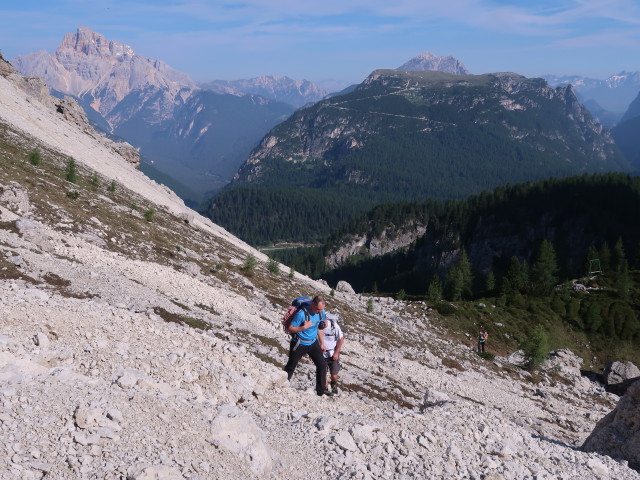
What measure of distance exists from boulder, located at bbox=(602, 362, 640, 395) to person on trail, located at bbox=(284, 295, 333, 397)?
1634 inches

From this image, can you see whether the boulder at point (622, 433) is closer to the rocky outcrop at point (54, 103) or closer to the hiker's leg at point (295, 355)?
the hiker's leg at point (295, 355)

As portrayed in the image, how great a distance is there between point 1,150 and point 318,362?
39.0 meters

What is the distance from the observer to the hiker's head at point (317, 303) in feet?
45.6

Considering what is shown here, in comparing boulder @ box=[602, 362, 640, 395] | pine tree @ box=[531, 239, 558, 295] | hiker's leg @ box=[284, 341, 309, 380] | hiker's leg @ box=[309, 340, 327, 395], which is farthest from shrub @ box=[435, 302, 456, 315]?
hiker's leg @ box=[284, 341, 309, 380]

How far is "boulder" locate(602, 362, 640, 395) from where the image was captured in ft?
145

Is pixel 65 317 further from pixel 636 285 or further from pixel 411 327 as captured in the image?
pixel 636 285

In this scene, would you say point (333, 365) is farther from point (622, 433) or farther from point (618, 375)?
point (618, 375)

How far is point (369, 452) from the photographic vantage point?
1104 centimetres

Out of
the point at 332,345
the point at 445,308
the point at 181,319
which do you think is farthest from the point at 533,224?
the point at 332,345

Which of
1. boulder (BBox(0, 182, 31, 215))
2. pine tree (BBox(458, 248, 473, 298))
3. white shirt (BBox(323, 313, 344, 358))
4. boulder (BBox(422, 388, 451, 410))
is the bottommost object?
pine tree (BBox(458, 248, 473, 298))

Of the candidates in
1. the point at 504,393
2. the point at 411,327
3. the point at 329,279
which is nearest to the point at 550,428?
the point at 504,393

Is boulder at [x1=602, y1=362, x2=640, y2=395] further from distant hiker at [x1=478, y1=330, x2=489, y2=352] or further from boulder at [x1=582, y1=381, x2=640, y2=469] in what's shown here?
boulder at [x1=582, y1=381, x2=640, y2=469]

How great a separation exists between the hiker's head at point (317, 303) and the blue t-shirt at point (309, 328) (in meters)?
0.29

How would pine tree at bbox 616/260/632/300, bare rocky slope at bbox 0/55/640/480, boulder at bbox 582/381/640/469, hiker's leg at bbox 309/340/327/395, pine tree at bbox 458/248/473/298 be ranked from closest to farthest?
bare rocky slope at bbox 0/55/640/480 < boulder at bbox 582/381/640/469 < hiker's leg at bbox 309/340/327/395 < pine tree at bbox 616/260/632/300 < pine tree at bbox 458/248/473/298
